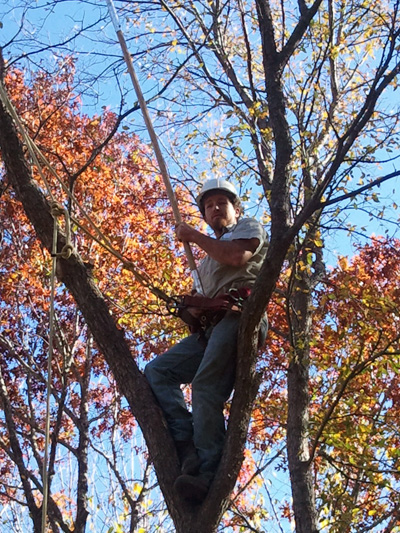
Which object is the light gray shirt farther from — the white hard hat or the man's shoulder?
the white hard hat

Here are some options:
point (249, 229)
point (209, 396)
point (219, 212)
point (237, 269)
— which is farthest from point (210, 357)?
point (219, 212)

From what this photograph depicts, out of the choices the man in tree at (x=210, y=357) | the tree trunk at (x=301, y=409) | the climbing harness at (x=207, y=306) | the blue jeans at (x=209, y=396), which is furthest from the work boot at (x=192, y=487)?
the tree trunk at (x=301, y=409)

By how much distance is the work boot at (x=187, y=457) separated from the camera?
123 inches

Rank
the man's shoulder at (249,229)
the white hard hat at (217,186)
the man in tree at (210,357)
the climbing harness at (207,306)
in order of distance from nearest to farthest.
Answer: the man in tree at (210,357), the climbing harness at (207,306), the man's shoulder at (249,229), the white hard hat at (217,186)

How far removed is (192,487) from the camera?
9.98 ft

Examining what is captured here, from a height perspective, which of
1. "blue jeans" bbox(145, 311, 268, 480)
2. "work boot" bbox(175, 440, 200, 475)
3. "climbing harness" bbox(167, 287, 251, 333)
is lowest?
"work boot" bbox(175, 440, 200, 475)

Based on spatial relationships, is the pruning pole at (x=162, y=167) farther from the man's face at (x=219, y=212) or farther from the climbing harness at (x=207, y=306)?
the man's face at (x=219, y=212)

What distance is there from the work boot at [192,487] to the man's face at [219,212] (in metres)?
1.68

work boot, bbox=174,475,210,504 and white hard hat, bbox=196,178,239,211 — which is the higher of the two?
white hard hat, bbox=196,178,239,211

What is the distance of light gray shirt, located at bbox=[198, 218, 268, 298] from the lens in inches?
147

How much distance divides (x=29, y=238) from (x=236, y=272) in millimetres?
5548

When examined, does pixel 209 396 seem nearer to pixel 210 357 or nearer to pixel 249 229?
pixel 210 357

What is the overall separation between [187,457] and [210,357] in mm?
514

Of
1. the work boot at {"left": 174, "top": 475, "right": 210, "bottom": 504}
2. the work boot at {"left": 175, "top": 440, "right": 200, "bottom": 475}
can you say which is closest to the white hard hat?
the work boot at {"left": 175, "top": 440, "right": 200, "bottom": 475}
